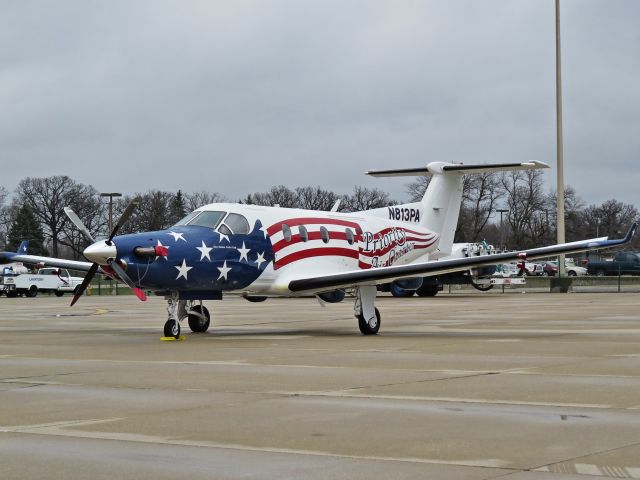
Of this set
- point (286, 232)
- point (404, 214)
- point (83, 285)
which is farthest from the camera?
point (404, 214)

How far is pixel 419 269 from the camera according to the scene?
2175 cm

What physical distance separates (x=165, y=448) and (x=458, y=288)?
65648mm

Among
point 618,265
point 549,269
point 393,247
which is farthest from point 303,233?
point 549,269

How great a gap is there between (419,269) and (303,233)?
329 cm

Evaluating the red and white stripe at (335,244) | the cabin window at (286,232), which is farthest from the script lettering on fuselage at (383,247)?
the cabin window at (286,232)

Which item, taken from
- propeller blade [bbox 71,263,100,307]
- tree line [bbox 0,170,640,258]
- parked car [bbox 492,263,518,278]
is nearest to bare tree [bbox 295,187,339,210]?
tree line [bbox 0,170,640,258]

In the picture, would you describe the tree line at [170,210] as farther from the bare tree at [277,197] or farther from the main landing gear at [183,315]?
the main landing gear at [183,315]

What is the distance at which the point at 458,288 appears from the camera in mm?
72250

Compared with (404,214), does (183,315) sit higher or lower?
lower

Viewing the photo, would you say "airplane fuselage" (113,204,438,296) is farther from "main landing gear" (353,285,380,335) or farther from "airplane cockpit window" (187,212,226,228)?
"main landing gear" (353,285,380,335)

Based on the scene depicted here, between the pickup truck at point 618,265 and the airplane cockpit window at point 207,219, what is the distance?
224 feet

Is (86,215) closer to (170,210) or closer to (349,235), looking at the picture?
(170,210)

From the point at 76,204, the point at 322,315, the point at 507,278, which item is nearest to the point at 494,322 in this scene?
the point at 322,315

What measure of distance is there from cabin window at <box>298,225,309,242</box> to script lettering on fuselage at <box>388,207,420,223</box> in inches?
189
